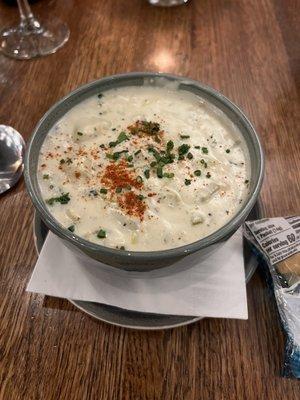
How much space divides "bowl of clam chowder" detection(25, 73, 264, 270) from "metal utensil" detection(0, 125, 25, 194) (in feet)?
0.71

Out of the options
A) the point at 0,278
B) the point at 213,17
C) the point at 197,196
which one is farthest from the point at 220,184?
the point at 213,17

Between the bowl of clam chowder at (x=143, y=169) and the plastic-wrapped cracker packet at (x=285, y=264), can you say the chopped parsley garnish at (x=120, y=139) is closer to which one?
the bowl of clam chowder at (x=143, y=169)

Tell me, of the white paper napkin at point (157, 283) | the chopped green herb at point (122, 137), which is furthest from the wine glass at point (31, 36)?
the white paper napkin at point (157, 283)

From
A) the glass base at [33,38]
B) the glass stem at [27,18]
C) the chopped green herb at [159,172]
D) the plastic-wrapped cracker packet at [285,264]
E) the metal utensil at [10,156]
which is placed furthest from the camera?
the glass stem at [27,18]

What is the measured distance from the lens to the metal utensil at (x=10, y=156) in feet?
4.55

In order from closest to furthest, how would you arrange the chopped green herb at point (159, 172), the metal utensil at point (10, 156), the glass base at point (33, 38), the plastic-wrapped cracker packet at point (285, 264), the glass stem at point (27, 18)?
the plastic-wrapped cracker packet at point (285, 264)
the chopped green herb at point (159, 172)
the metal utensil at point (10, 156)
the glass base at point (33, 38)
the glass stem at point (27, 18)

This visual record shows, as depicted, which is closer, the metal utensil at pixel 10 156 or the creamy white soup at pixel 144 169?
the creamy white soup at pixel 144 169

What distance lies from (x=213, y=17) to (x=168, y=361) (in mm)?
1615

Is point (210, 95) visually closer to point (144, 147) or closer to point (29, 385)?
point (144, 147)

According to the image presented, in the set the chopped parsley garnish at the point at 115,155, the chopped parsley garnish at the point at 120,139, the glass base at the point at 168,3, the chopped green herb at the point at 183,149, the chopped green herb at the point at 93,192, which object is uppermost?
the glass base at the point at 168,3

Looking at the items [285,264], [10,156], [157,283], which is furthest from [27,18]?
[285,264]

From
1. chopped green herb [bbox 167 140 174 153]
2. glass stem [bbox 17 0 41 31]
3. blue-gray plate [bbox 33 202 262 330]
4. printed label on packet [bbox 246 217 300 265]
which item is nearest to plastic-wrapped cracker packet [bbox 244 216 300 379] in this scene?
printed label on packet [bbox 246 217 300 265]

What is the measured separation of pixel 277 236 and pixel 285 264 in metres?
0.08

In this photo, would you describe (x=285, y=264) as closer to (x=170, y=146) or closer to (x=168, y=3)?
(x=170, y=146)
